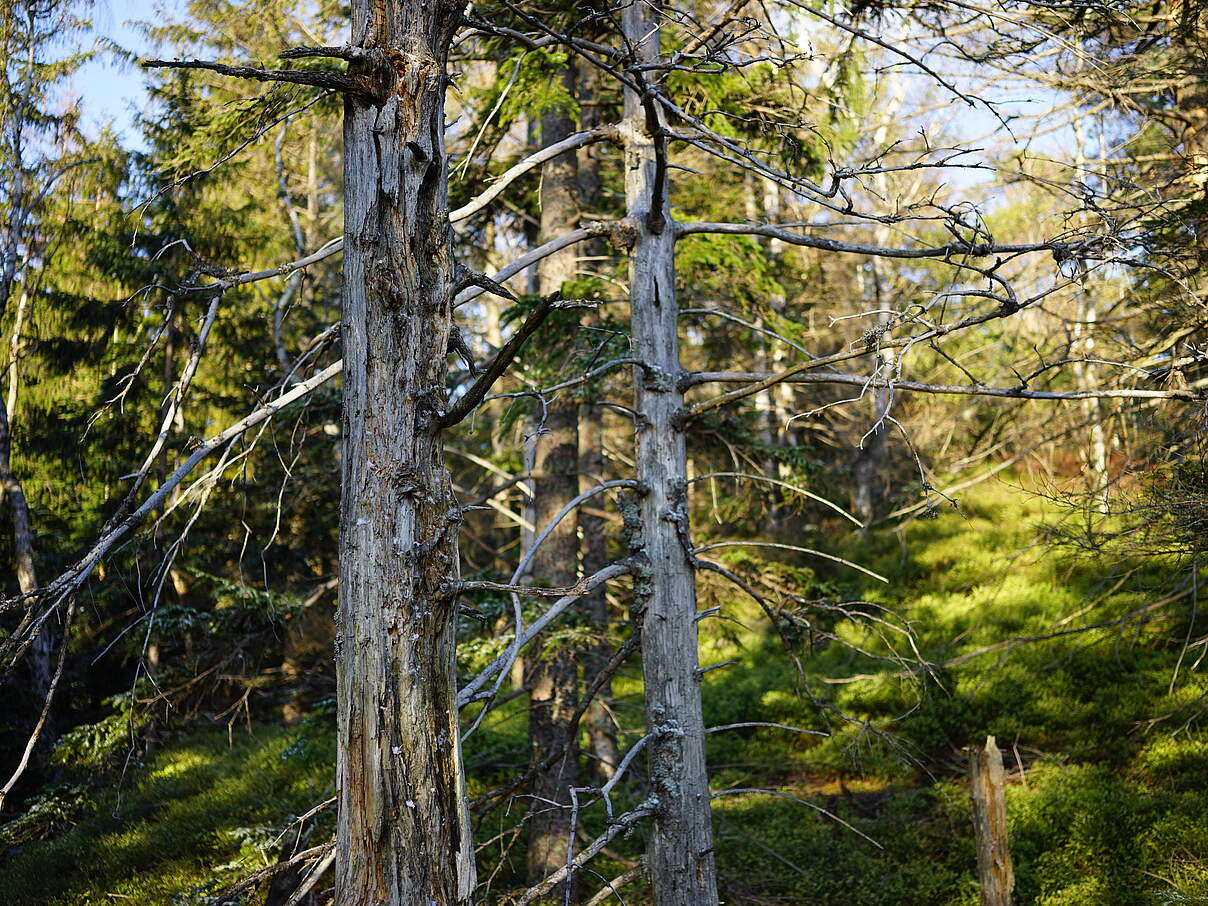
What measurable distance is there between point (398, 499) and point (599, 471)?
726 centimetres

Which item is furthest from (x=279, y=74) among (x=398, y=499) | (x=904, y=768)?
(x=904, y=768)

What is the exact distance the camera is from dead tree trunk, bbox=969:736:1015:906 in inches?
252

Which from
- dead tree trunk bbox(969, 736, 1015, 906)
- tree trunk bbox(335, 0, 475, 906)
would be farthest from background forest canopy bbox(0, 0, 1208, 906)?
dead tree trunk bbox(969, 736, 1015, 906)

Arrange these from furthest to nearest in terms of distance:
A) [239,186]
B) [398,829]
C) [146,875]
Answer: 1. [239,186]
2. [146,875]
3. [398,829]

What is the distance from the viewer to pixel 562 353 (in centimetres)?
787

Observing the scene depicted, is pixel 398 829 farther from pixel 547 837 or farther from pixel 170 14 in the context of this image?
pixel 170 14

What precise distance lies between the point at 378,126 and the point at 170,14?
296 inches

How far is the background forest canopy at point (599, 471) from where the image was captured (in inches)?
124

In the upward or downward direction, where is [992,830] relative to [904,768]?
upward

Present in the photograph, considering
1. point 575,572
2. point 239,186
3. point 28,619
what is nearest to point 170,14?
point 575,572

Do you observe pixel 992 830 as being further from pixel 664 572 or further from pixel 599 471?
pixel 599 471

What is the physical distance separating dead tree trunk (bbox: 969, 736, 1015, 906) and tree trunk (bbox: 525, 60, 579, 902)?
3288mm

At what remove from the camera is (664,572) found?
459 cm

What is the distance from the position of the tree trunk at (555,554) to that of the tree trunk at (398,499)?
167 inches
